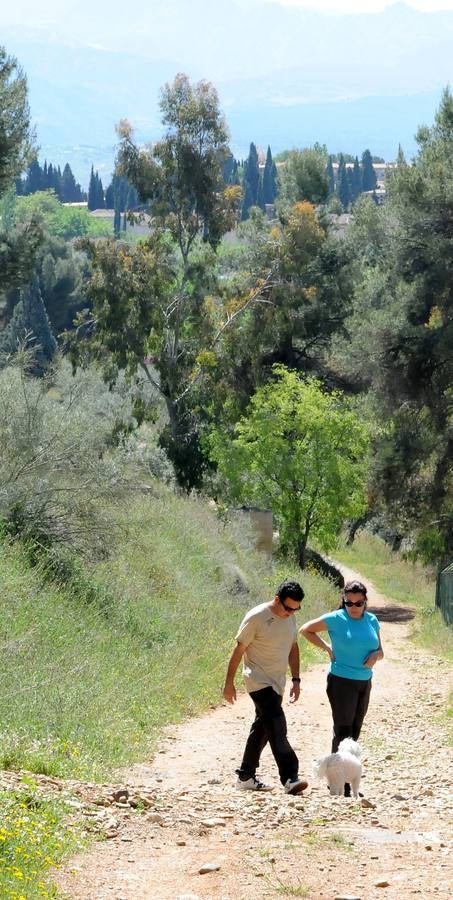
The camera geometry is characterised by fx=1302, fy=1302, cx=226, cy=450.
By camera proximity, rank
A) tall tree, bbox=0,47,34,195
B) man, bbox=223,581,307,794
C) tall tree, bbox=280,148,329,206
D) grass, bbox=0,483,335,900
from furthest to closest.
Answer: tall tree, bbox=280,148,329,206
tall tree, bbox=0,47,34,195
man, bbox=223,581,307,794
grass, bbox=0,483,335,900

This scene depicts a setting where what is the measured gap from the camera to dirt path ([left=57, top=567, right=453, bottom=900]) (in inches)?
280

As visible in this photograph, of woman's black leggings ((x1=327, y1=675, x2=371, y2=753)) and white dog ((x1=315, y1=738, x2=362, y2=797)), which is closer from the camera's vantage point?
white dog ((x1=315, y1=738, x2=362, y2=797))

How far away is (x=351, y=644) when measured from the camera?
10352mm

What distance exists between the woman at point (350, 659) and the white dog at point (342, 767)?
457 mm

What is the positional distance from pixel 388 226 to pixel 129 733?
84.1 ft

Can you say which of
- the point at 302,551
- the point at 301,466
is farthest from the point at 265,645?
the point at 302,551

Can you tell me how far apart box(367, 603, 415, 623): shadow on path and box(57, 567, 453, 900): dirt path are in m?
21.4

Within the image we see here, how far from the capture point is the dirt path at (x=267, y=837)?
23.3ft

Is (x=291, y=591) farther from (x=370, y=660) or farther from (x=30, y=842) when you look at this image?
(x=30, y=842)

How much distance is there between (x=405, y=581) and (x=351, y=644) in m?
35.5

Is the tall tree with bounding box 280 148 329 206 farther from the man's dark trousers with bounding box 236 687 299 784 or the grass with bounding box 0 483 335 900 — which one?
the man's dark trousers with bounding box 236 687 299 784

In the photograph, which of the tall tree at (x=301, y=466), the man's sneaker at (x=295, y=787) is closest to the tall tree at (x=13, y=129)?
the tall tree at (x=301, y=466)

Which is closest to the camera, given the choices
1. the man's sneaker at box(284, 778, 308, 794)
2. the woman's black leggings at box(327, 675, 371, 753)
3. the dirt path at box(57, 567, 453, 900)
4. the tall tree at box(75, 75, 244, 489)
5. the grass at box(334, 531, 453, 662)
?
the dirt path at box(57, 567, 453, 900)

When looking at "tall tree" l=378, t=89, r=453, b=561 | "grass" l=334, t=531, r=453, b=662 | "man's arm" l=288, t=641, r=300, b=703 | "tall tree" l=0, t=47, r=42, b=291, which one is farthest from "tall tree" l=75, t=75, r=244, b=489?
"man's arm" l=288, t=641, r=300, b=703
